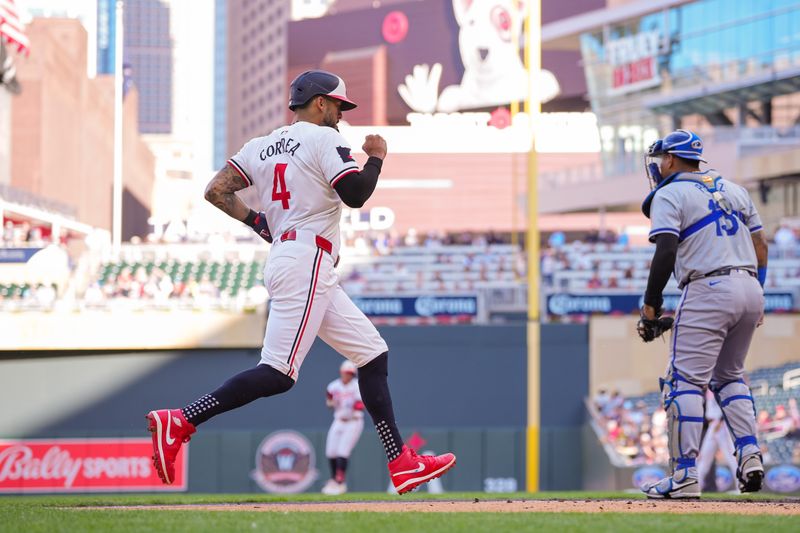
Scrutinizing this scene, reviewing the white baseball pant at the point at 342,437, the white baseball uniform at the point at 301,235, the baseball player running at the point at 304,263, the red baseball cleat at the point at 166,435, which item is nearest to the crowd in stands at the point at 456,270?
the white baseball pant at the point at 342,437

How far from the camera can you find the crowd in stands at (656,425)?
1978 cm

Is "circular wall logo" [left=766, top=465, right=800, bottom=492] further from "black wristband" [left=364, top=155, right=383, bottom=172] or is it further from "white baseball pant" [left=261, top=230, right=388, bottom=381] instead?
"black wristband" [left=364, top=155, right=383, bottom=172]

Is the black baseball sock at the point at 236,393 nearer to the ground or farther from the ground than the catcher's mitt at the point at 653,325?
nearer to the ground

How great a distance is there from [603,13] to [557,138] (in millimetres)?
25377

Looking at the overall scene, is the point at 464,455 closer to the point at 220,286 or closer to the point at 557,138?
the point at 220,286

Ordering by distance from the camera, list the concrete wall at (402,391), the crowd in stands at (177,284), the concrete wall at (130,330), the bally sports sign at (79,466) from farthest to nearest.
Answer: the crowd in stands at (177,284) < the concrete wall at (130,330) < the concrete wall at (402,391) < the bally sports sign at (79,466)

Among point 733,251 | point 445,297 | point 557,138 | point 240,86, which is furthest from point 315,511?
point 240,86

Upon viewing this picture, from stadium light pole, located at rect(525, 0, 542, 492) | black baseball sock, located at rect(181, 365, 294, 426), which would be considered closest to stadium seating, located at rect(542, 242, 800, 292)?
stadium light pole, located at rect(525, 0, 542, 492)

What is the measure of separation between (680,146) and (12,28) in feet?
113

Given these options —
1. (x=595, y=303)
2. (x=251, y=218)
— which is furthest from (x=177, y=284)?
(x=251, y=218)

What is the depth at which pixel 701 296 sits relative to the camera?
700 centimetres

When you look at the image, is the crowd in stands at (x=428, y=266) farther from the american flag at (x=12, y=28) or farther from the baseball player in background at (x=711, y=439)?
the american flag at (x=12, y=28)

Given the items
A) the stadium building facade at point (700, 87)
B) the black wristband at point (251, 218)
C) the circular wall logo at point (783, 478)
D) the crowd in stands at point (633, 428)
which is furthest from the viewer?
the stadium building facade at point (700, 87)

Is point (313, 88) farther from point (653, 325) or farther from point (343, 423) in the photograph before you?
point (343, 423)
